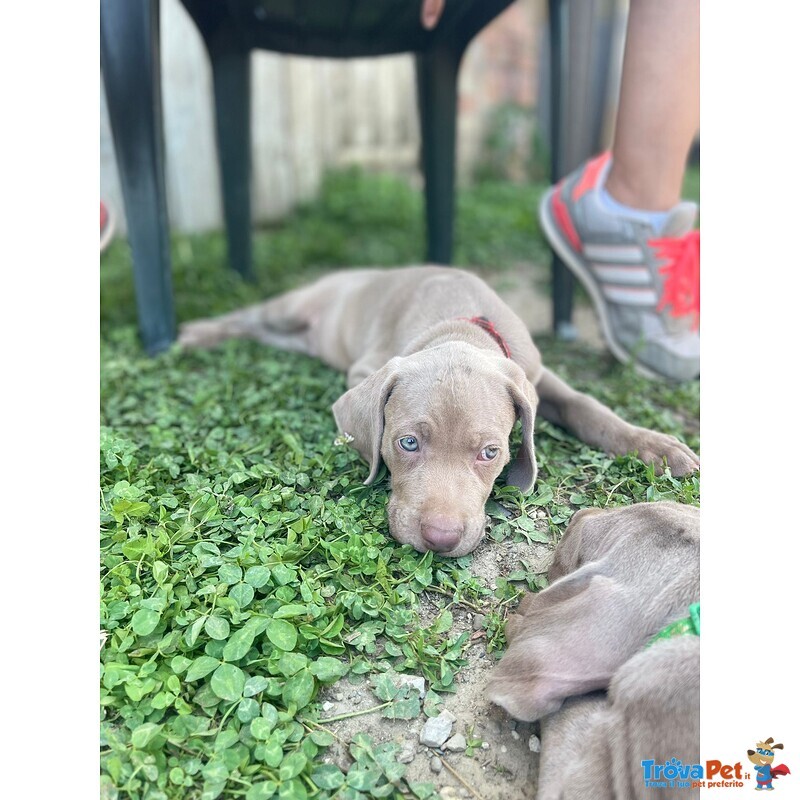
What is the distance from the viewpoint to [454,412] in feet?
8.62

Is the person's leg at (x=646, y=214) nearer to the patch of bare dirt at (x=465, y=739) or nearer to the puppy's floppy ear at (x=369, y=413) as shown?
the puppy's floppy ear at (x=369, y=413)

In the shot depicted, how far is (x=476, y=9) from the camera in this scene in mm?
4637

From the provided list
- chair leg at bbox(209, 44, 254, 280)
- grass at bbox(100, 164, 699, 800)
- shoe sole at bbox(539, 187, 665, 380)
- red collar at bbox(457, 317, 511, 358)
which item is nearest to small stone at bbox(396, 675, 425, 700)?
grass at bbox(100, 164, 699, 800)

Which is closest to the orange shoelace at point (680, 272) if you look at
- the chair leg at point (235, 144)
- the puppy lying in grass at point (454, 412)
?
the puppy lying in grass at point (454, 412)

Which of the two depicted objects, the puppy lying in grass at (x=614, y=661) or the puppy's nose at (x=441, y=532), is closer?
the puppy lying in grass at (x=614, y=661)

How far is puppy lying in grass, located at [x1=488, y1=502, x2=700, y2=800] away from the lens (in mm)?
1699

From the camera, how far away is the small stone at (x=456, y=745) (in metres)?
1.99

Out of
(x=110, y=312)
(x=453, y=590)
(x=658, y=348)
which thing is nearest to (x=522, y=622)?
(x=453, y=590)

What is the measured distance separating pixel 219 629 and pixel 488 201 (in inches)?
321

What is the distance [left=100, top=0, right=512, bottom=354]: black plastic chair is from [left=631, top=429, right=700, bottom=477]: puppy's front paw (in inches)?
109

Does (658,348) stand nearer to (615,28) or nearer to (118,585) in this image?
(118,585)
